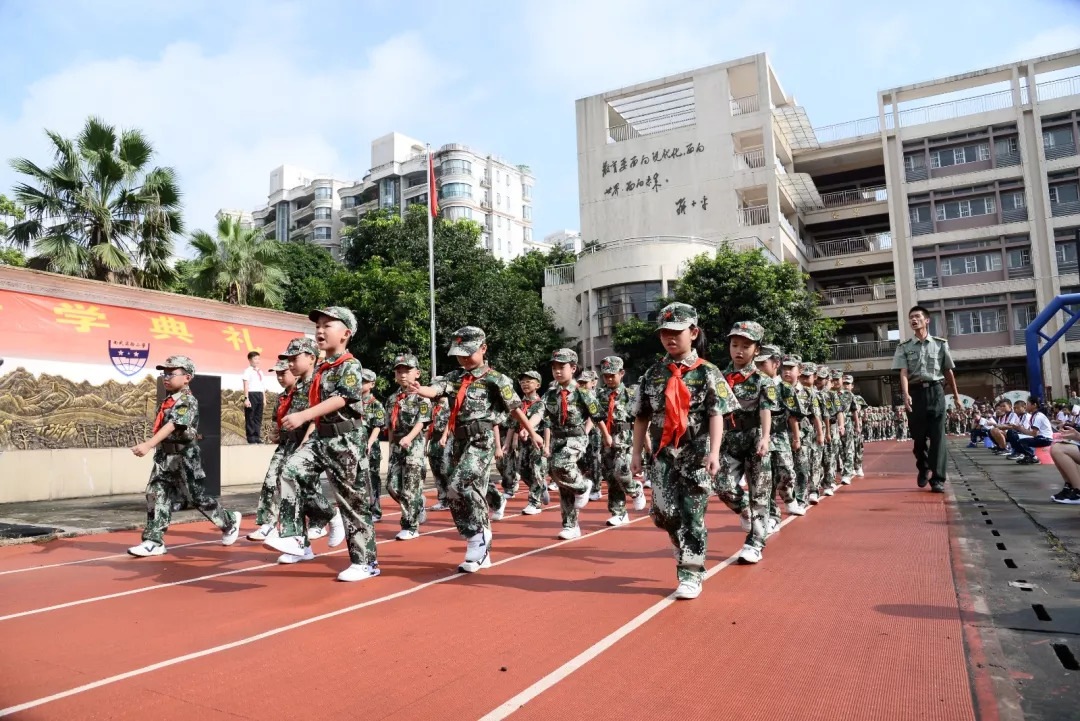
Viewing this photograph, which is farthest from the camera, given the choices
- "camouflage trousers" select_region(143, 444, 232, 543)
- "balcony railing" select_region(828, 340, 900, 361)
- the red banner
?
"balcony railing" select_region(828, 340, 900, 361)

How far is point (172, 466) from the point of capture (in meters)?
7.43

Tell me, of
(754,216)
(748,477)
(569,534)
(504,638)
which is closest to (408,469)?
(569,534)

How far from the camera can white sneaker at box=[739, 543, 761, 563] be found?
5.93 m

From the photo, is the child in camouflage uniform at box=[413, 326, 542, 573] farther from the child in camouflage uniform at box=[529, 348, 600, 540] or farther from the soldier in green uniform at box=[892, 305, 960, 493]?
the soldier in green uniform at box=[892, 305, 960, 493]

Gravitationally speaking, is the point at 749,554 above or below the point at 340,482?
below

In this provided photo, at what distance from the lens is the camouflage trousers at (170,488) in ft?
24.1

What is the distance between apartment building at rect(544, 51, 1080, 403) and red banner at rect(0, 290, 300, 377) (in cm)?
2035

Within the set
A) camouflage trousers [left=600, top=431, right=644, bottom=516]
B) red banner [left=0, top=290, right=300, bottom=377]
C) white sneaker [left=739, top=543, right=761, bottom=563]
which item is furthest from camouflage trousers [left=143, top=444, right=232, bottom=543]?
red banner [left=0, top=290, right=300, bottom=377]

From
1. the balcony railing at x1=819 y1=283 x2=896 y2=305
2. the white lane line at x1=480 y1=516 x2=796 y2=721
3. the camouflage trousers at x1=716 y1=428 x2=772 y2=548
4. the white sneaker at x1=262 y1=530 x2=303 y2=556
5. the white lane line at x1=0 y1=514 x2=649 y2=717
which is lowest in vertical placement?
the white lane line at x1=480 y1=516 x2=796 y2=721

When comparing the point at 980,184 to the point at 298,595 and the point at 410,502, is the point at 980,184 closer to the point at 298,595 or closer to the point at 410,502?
the point at 410,502

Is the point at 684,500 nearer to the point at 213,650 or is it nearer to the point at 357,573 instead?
the point at 357,573

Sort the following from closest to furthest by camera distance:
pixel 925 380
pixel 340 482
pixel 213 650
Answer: pixel 213 650 < pixel 340 482 < pixel 925 380

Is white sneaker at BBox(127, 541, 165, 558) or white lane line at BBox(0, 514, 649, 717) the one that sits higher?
white sneaker at BBox(127, 541, 165, 558)

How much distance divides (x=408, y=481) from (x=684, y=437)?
165 inches
